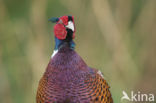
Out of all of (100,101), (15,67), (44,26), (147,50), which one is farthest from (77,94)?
(147,50)

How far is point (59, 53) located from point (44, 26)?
3.14 ft

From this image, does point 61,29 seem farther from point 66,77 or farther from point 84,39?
point 84,39

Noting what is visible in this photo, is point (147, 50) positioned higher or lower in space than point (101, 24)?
lower

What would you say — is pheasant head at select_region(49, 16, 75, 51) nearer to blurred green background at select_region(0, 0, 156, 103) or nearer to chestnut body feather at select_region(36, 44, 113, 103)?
chestnut body feather at select_region(36, 44, 113, 103)

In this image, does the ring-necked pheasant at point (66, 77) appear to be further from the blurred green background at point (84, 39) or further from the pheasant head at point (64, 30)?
the blurred green background at point (84, 39)

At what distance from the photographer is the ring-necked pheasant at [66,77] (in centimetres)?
155

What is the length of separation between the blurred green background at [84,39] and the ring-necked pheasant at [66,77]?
3.02 feet

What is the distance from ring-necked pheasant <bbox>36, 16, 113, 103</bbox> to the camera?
1.55 m

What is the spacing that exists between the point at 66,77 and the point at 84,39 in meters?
1.25

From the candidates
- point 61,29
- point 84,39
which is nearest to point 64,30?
point 61,29

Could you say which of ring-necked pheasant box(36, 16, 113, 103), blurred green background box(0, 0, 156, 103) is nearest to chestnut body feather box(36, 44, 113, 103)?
ring-necked pheasant box(36, 16, 113, 103)

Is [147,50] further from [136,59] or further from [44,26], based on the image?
[44,26]

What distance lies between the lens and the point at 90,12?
270 cm

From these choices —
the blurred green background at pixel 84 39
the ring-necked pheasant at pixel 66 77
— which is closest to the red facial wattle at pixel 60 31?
the ring-necked pheasant at pixel 66 77
